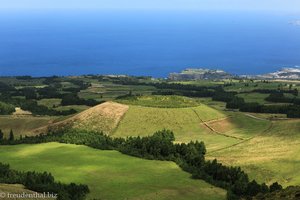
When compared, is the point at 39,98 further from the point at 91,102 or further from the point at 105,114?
the point at 105,114

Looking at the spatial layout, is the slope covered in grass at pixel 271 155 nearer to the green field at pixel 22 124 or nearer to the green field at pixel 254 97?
the green field at pixel 22 124

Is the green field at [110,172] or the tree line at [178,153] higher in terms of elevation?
the tree line at [178,153]

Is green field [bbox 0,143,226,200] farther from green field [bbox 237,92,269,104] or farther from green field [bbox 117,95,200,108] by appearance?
green field [bbox 237,92,269,104]

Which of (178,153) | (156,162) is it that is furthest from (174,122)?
(156,162)

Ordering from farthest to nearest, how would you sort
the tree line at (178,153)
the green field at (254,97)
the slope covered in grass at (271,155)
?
the green field at (254,97) < the slope covered in grass at (271,155) < the tree line at (178,153)

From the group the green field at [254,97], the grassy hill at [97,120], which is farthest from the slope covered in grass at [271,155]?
the green field at [254,97]

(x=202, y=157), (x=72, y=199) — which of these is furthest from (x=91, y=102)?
(x=72, y=199)

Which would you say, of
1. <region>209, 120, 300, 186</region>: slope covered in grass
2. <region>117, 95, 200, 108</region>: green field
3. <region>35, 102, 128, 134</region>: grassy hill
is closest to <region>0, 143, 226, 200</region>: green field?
<region>209, 120, 300, 186</region>: slope covered in grass
